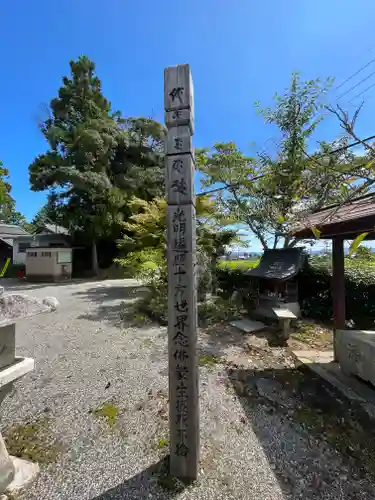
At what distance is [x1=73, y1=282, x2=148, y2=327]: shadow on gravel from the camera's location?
277 inches

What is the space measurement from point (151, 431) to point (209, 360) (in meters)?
1.90

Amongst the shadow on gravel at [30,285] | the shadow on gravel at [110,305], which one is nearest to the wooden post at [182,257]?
the shadow on gravel at [110,305]

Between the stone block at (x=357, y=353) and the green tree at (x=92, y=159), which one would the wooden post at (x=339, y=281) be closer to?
the stone block at (x=357, y=353)

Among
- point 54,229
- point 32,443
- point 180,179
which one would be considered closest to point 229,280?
point 32,443

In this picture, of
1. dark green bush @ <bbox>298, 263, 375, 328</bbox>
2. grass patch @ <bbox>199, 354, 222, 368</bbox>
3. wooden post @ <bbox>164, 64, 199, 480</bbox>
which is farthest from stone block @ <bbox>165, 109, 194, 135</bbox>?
dark green bush @ <bbox>298, 263, 375, 328</bbox>

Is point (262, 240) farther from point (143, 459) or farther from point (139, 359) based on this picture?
point (143, 459)

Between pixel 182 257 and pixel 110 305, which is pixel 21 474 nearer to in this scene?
pixel 182 257

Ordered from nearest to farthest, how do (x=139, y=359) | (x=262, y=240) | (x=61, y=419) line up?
(x=61, y=419), (x=139, y=359), (x=262, y=240)

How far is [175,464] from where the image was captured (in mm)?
2100

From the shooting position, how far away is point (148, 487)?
2023 mm

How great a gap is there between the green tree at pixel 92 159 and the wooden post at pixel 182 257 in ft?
48.6

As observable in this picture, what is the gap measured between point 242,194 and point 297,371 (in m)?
5.88

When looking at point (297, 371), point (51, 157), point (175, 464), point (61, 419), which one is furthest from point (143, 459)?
point (51, 157)

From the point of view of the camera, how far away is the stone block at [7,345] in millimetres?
1863
